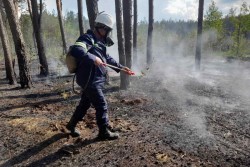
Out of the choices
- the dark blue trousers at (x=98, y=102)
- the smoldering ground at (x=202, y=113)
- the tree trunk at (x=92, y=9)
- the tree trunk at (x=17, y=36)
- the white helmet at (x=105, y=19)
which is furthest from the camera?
the tree trunk at (x=92, y=9)

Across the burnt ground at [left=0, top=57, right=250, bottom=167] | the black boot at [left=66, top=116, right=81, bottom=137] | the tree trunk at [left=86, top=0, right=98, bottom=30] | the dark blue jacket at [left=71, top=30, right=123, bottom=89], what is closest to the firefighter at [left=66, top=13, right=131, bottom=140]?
the dark blue jacket at [left=71, top=30, right=123, bottom=89]

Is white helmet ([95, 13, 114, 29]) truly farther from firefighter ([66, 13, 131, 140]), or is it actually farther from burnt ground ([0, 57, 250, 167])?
burnt ground ([0, 57, 250, 167])

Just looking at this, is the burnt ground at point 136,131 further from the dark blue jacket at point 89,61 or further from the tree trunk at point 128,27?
the tree trunk at point 128,27

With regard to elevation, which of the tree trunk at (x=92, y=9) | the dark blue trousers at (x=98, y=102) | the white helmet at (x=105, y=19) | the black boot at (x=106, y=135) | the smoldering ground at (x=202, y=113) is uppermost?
the tree trunk at (x=92, y=9)

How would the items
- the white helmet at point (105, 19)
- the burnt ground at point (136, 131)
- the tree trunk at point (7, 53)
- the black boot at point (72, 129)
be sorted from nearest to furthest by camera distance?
the burnt ground at point (136, 131)
the white helmet at point (105, 19)
the black boot at point (72, 129)
the tree trunk at point (7, 53)

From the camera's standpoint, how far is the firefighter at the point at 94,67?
460 centimetres

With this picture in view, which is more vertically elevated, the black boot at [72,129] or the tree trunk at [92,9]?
the tree trunk at [92,9]

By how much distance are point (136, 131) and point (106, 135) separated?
0.79 m

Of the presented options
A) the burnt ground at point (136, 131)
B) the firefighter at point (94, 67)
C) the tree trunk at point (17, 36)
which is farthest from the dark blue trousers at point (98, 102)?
the tree trunk at point (17, 36)

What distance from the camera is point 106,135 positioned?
16.8 feet

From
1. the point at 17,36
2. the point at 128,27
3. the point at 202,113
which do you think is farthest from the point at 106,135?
the point at 17,36

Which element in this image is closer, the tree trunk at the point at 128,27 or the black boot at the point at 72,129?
the black boot at the point at 72,129

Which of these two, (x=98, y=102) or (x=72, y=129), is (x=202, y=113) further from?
(x=72, y=129)

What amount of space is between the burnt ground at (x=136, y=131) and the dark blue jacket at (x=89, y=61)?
117 centimetres
